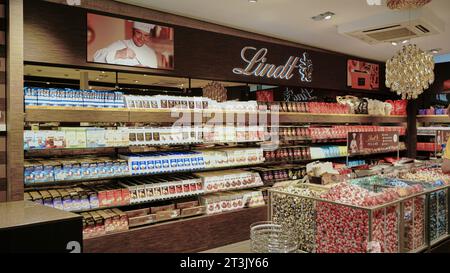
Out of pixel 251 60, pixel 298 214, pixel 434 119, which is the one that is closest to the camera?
pixel 298 214

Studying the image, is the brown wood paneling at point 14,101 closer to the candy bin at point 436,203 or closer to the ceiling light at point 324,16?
the ceiling light at point 324,16

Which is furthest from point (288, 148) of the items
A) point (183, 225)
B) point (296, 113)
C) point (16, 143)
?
point (16, 143)

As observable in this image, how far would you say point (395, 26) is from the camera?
4.83 metres

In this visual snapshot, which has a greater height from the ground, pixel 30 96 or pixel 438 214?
pixel 30 96

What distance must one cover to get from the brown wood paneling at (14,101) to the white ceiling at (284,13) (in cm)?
142

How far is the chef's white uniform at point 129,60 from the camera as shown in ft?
13.6

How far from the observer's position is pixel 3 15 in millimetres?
3336

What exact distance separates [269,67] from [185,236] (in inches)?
119

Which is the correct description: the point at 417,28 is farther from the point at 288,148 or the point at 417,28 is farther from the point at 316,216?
the point at 316,216

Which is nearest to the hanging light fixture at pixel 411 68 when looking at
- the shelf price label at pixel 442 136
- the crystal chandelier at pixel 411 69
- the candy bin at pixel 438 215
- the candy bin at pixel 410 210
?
the crystal chandelier at pixel 411 69

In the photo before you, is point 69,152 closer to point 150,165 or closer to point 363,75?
point 150,165

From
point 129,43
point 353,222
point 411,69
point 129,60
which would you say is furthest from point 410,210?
point 129,43

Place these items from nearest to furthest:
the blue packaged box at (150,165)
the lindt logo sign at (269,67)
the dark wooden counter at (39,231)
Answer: the dark wooden counter at (39,231)
the blue packaged box at (150,165)
the lindt logo sign at (269,67)

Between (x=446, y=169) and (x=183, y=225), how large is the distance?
3.07 meters
